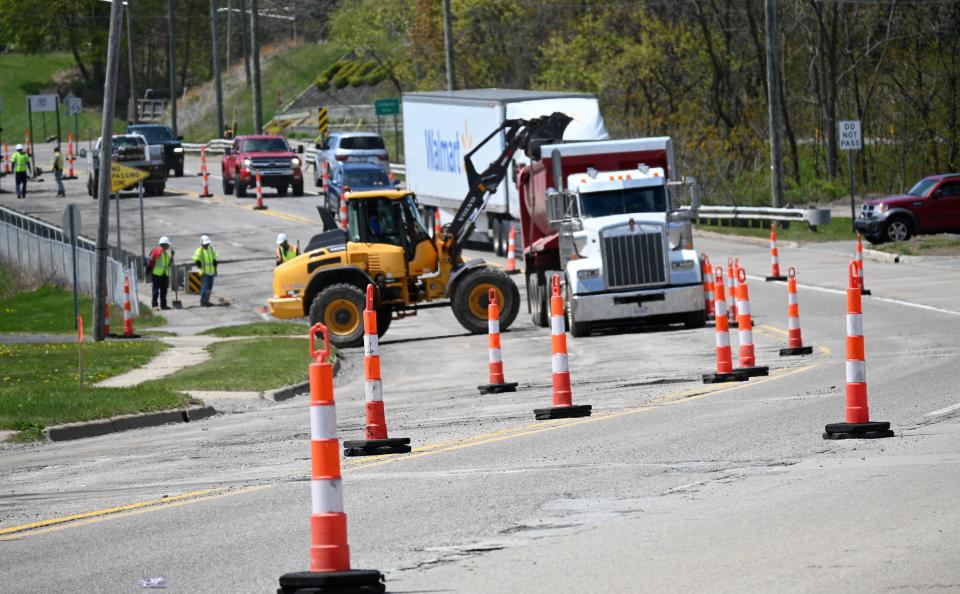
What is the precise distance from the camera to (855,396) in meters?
12.9

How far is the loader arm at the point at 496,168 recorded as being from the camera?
101 ft

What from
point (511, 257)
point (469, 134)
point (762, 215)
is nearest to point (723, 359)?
point (511, 257)

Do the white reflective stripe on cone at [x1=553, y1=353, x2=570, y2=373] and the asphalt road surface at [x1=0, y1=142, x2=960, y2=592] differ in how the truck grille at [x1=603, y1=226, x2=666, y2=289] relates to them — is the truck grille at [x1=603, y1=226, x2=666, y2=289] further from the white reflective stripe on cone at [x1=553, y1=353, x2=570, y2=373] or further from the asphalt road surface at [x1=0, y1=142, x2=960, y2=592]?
the white reflective stripe on cone at [x1=553, y1=353, x2=570, y2=373]

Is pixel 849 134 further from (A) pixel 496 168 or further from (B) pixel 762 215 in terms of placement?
(A) pixel 496 168

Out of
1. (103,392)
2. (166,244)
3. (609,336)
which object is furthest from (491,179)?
(103,392)

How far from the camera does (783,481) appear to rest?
1088cm

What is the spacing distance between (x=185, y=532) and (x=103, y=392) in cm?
1135

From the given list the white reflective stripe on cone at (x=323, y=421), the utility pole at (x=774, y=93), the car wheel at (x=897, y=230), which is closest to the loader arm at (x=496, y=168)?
the car wheel at (x=897, y=230)

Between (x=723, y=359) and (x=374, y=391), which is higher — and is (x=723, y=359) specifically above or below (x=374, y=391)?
below

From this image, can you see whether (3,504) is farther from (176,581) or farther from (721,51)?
(721,51)

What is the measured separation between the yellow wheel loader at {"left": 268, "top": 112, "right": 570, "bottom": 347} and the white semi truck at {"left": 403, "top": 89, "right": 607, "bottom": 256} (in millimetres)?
8863

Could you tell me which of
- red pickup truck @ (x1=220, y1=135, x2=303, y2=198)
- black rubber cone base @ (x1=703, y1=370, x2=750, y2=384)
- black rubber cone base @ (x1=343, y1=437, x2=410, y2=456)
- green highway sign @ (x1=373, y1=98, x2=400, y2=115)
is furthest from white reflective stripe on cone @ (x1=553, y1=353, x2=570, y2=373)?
green highway sign @ (x1=373, y1=98, x2=400, y2=115)

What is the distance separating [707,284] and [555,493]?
58.5 feet

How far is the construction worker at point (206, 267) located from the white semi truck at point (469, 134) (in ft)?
23.1
